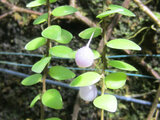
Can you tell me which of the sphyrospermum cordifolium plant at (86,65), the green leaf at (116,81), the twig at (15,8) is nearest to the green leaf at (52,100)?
the sphyrospermum cordifolium plant at (86,65)

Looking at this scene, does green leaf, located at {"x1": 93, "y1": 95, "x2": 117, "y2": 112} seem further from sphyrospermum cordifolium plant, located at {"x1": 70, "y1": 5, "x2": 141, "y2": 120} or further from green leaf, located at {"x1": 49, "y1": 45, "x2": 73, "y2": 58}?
green leaf, located at {"x1": 49, "y1": 45, "x2": 73, "y2": 58}

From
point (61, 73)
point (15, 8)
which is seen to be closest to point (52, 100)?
point (61, 73)

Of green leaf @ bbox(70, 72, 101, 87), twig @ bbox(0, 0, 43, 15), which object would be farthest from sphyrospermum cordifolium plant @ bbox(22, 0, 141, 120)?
twig @ bbox(0, 0, 43, 15)

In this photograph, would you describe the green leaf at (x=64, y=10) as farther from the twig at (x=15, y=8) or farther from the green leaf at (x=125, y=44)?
the twig at (x=15, y=8)

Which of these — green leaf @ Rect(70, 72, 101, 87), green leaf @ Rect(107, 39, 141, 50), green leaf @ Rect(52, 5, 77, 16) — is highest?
green leaf @ Rect(52, 5, 77, 16)

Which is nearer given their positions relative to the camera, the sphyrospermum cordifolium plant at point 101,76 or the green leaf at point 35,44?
the sphyrospermum cordifolium plant at point 101,76

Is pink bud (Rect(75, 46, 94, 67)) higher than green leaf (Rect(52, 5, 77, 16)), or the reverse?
green leaf (Rect(52, 5, 77, 16))
